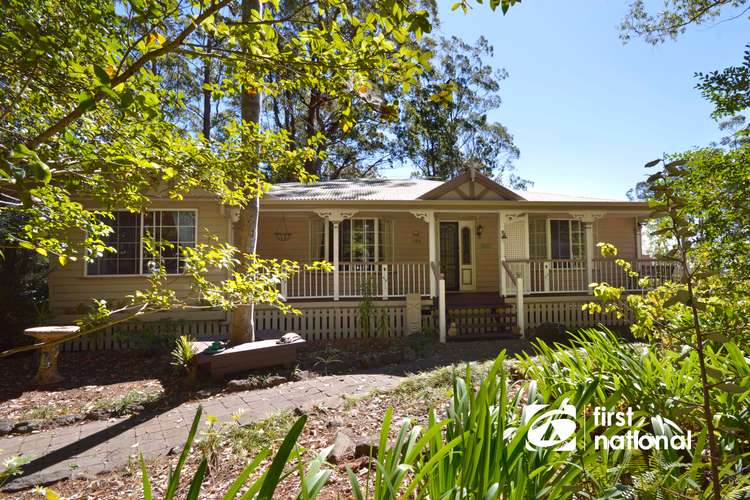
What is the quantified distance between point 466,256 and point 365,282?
4.03 meters

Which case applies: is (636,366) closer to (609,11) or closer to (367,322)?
(367,322)

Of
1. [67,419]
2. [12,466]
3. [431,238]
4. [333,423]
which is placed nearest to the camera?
[12,466]

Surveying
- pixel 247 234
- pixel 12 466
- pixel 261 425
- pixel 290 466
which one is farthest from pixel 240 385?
pixel 12 466

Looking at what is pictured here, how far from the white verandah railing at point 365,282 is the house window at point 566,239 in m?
5.05

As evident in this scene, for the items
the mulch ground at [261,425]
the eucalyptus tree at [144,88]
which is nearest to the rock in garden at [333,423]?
the mulch ground at [261,425]

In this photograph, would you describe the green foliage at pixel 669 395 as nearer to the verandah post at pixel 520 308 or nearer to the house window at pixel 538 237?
the verandah post at pixel 520 308

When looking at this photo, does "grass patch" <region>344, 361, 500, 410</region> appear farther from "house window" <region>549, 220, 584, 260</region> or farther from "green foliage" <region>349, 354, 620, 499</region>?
"house window" <region>549, 220, 584, 260</region>

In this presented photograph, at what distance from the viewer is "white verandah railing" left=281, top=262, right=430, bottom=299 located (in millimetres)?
10789

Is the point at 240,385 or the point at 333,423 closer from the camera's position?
the point at 333,423

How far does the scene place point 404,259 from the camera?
12.8m

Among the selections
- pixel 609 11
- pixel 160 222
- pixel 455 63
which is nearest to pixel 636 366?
pixel 609 11

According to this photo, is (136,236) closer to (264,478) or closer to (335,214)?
(335,214)

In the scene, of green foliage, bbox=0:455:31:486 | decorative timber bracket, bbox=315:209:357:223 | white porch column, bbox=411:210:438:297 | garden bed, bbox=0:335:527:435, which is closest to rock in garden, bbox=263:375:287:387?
garden bed, bbox=0:335:527:435

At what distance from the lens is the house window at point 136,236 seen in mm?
10242
